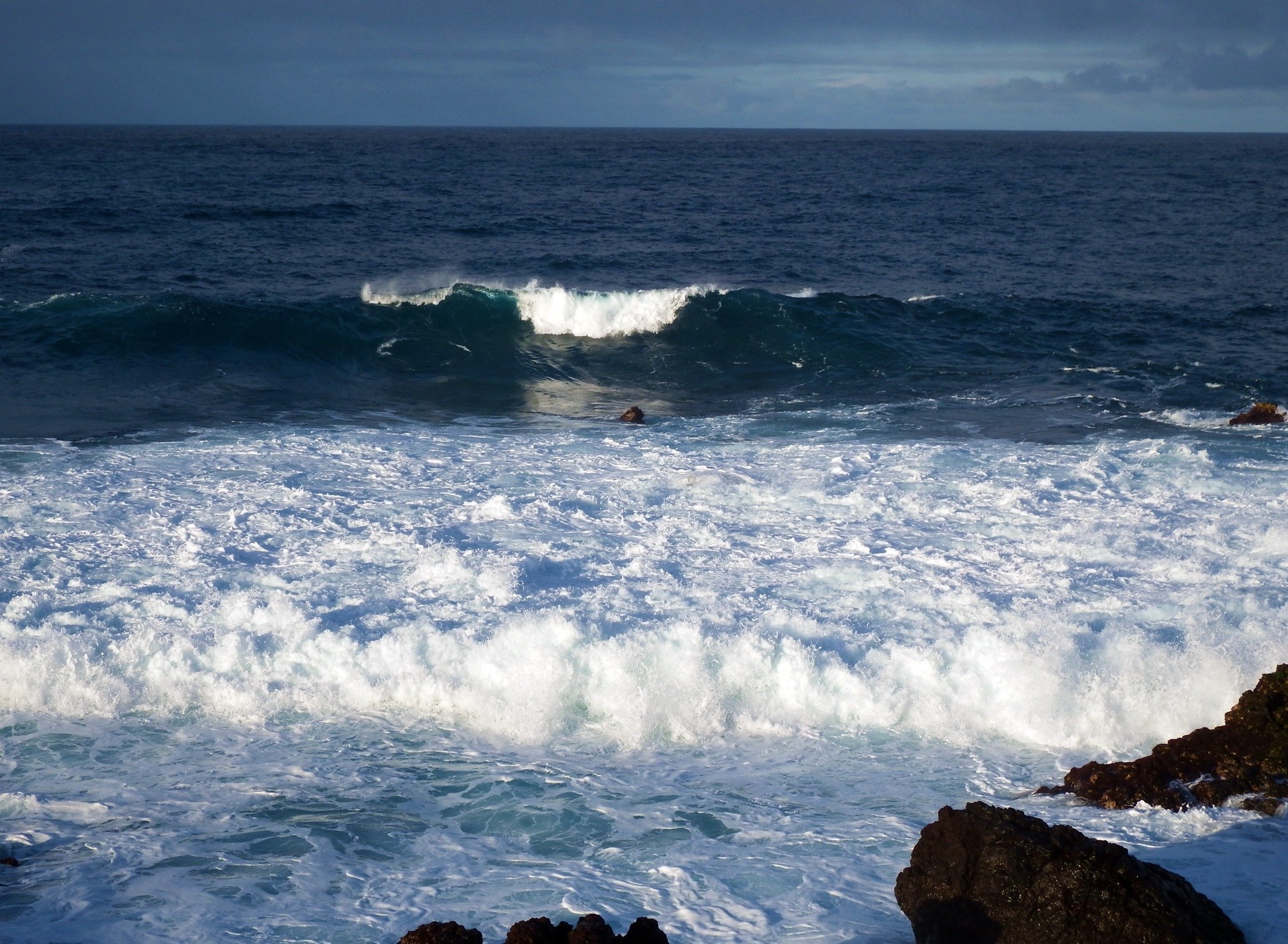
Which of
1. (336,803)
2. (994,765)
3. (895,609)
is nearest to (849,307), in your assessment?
(895,609)

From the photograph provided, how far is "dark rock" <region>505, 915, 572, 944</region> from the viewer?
14.1 ft

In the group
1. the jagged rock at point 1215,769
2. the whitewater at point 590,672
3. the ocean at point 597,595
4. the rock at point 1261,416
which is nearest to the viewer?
the whitewater at point 590,672

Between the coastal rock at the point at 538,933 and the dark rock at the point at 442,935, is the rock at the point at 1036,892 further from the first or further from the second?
the dark rock at the point at 442,935

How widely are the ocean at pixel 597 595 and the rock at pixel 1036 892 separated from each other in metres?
0.41

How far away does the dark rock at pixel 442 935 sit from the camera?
4238mm

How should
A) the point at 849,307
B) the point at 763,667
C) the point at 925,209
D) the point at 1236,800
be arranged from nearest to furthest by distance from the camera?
1. the point at 1236,800
2. the point at 763,667
3. the point at 849,307
4. the point at 925,209

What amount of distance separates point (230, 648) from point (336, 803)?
2.29 metres

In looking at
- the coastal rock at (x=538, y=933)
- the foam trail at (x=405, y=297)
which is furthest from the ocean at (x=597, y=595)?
the coastal rock at (x=538, y=933)

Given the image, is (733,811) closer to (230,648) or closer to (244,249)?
(230,648)

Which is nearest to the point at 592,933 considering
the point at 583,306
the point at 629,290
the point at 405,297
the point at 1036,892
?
the point at 1036,892

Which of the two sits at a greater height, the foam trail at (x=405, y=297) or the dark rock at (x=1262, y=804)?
the foam trail at (x=405, y=297)

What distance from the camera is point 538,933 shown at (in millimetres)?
4320

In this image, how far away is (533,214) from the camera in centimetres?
3991

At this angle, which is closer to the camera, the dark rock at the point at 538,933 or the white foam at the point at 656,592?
the dark rock at the point at 538,933
